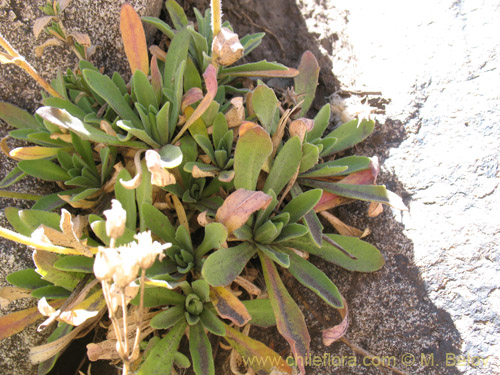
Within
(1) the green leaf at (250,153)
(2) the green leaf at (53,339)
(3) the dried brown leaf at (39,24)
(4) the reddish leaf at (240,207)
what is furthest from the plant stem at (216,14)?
(2) the green leaf at (53,339)

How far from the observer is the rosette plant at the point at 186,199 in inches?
62.1

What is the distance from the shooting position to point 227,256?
1.57m

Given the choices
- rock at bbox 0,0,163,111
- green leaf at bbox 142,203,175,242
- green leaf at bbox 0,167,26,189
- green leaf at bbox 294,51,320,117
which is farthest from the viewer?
green leaf at bbox 294,51,320,117

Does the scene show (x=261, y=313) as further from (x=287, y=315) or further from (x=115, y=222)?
(x=115, y=222)

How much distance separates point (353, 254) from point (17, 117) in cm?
149

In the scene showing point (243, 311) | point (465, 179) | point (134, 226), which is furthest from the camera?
point (465, 179)

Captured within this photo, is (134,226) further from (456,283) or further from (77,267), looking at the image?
(456,283)

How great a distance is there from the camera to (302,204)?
1.68 meters

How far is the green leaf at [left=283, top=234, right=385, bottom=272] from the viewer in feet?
5.84

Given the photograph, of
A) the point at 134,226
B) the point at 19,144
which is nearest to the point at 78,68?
the point at 19,144

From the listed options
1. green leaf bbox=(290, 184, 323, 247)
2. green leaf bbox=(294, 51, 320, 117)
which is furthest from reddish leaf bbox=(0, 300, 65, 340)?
green leaf bbox=(294, 51, 320, 117)

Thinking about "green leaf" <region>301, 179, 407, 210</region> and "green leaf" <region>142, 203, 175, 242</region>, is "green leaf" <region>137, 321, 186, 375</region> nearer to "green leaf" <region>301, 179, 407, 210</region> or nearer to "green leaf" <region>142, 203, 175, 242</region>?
"green leaf" <region>142, 203, 175, 242</region>

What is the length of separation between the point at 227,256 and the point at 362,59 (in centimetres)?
134

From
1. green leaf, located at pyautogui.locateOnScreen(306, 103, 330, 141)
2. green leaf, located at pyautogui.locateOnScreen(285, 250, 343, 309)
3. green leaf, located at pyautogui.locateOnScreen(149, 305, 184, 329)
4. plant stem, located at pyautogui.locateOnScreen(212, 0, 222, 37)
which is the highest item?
plant stem, located at pyautogui.locateOnScreen(212, 0, 222, 37)
